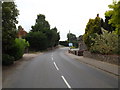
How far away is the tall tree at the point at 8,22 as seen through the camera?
67.1ft

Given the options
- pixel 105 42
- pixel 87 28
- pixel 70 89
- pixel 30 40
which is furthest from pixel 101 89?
pixel 30 40

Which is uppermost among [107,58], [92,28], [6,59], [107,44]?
[92,28]

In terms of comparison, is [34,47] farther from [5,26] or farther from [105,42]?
[5,26]

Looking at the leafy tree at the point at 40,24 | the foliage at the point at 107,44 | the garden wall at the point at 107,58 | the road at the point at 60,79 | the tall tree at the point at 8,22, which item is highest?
the leafy tree at the point at 40,24

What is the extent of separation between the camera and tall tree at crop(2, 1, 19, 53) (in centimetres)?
2045

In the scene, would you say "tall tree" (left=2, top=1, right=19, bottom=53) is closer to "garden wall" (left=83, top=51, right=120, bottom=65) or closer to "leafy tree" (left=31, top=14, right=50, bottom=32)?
"garden wall" (left=83, top=51, right=120, bottom=65)

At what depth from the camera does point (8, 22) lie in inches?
848

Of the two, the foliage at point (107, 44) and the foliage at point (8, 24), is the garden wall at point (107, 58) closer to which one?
the foliage at point (107, 44)

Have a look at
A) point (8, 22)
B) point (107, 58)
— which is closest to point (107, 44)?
point (107, 58)

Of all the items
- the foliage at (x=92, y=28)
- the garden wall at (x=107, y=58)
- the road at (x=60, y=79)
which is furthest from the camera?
the foliage at (x=92, y=28)

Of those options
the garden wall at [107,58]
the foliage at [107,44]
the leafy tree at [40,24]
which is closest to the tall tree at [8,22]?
the garden wall at [107,58]

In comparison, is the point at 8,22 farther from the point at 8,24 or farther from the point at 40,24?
the point at 40,24

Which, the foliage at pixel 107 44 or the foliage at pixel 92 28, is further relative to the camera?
the foliage at pixel 92 28

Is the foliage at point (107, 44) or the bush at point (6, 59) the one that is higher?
the foliage at point (107, 44)
